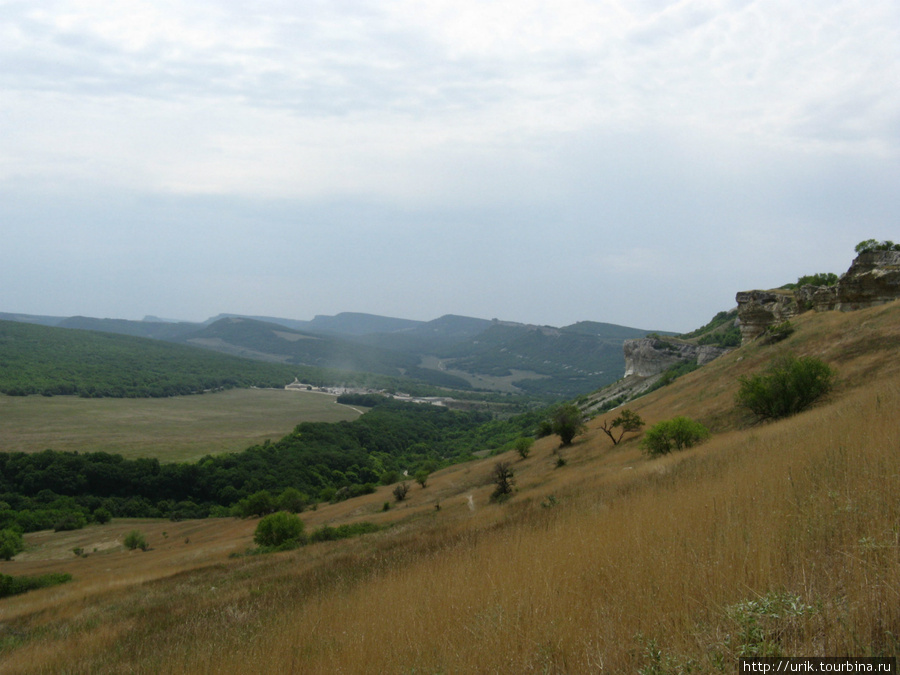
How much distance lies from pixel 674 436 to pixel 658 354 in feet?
163

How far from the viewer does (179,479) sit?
79.1m

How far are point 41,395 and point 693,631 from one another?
537 feet

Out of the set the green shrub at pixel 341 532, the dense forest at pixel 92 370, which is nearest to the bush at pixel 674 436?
the green shrub at pixel 341 532

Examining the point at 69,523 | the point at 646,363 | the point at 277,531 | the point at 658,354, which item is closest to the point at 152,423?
the point at 69,523

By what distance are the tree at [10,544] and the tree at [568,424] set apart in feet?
170

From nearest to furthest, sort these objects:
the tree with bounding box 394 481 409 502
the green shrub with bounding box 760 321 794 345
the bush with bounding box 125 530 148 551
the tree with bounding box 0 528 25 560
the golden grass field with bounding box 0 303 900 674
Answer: the golden grass field with bounding box 0 303 900 674
the green shrub with bounding box 760 321 794 345
the tree with bounding box 394 481 409 502
the tree with bounding box 0 528 25 560
the bush with bounding box 125 530 148 551

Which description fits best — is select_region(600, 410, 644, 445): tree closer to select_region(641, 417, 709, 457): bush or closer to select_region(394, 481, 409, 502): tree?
select_region(641, 417, 709, 457): bush

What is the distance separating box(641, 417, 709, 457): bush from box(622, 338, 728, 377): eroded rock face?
147 feet

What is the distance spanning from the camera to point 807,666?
2.81 m

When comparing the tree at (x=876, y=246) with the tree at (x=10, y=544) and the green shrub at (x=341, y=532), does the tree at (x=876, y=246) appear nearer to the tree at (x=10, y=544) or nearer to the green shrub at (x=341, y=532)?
the green shrub at (x=341, y=532)

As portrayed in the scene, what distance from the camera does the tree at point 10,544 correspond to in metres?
43.5

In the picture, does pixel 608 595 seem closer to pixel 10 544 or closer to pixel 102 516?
pixel 10 544

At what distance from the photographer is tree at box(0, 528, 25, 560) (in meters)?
43.5

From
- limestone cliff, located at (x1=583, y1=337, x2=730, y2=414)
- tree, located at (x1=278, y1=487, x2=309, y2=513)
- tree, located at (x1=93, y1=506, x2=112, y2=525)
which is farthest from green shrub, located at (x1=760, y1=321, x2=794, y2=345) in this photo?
tree, located at (x1=93, y1=506, x2=112, y2=525)
